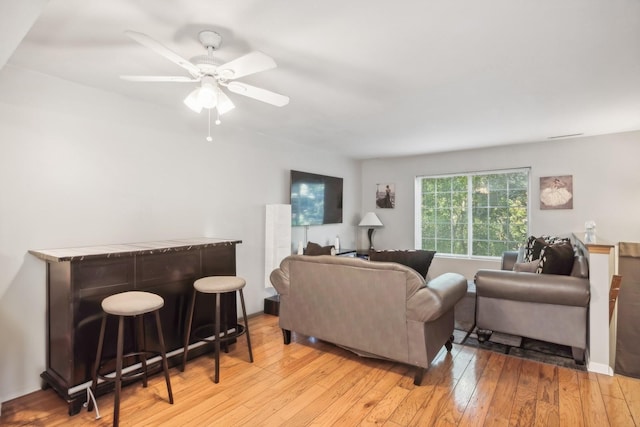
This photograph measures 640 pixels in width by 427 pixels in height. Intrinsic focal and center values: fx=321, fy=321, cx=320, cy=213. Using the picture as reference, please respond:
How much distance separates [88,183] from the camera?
8.26 ft

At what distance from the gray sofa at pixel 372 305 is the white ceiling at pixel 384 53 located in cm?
142

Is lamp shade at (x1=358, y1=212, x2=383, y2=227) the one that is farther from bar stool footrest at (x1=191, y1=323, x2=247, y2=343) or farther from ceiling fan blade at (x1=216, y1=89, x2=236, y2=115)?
ceiling fan blade at (x1=216, y1=89, x2=236, y2=115)

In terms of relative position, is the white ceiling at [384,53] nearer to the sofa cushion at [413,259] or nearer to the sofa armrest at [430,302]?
the sofa cushion at [413,259]

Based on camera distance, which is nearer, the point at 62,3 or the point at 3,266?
the point at 62,3

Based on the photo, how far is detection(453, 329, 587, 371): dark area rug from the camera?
270 cm

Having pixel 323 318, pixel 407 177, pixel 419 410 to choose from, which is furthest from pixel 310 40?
pixel 407 177

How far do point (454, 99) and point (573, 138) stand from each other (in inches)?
102

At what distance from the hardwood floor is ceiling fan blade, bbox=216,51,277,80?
203cm

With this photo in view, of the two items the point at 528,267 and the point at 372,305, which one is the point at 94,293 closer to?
the point at 372,305

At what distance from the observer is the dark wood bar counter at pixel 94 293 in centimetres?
204

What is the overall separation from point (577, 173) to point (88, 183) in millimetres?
5504

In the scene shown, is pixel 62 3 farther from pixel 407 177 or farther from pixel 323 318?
pixel 407 177

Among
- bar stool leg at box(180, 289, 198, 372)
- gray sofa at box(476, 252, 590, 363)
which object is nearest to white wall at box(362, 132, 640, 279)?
gray sofa at box(476, 252, 590, 363)

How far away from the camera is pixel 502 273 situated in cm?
283
